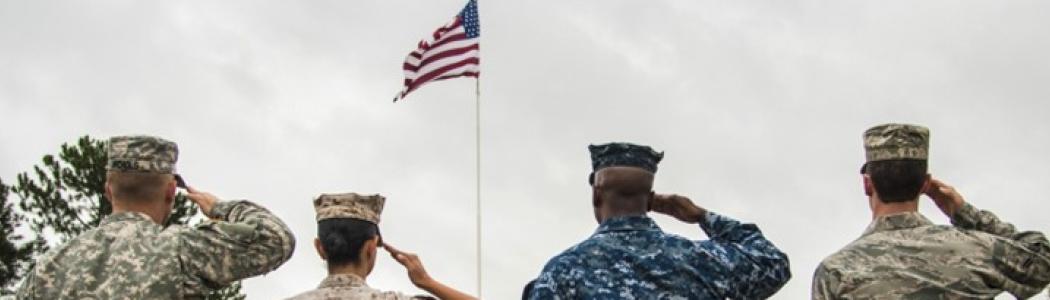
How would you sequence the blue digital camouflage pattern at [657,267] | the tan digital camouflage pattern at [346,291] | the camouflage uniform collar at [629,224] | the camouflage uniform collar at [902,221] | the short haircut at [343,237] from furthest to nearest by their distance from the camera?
the short haircut at [343,237] → the tan digital camouflage pattern at [346,291] → the camouflage uniform collar at [902,221] → the camouflage uniform collar at [629,224] → the blue digital camouflage pattern at [657,267]

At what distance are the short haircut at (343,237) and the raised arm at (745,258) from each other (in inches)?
66.4

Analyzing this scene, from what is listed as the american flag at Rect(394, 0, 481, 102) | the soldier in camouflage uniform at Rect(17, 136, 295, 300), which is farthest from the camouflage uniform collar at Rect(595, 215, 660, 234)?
the american flag at Rect(394, 0, 481, 102)

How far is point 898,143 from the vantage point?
6.88 metres

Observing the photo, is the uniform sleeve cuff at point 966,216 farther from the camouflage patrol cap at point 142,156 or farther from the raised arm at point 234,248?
the camouflage patrol cap at point 142,156

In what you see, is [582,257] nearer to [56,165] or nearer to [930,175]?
[930,175]

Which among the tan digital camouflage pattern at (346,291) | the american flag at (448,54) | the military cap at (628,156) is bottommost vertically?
the tan digital camouflage pattern at (346,291)

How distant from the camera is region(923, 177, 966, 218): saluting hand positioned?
278 inches

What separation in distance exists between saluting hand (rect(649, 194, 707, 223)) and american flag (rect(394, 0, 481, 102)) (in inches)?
498

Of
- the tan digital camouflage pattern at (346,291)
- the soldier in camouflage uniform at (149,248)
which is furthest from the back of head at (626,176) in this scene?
the soldier in camouflage uniform at (149,248)

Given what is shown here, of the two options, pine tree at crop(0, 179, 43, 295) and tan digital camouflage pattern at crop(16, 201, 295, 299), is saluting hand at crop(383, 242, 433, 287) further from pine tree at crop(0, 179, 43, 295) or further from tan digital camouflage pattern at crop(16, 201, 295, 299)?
pine tree at crop(0, 179, 43, 295)

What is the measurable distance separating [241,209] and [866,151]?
2.88 metres

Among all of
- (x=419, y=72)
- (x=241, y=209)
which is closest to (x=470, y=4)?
(x=419, y=72)

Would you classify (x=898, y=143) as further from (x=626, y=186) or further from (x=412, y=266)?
(x=412, y=266)

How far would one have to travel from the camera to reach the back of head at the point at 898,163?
6.86 meters
